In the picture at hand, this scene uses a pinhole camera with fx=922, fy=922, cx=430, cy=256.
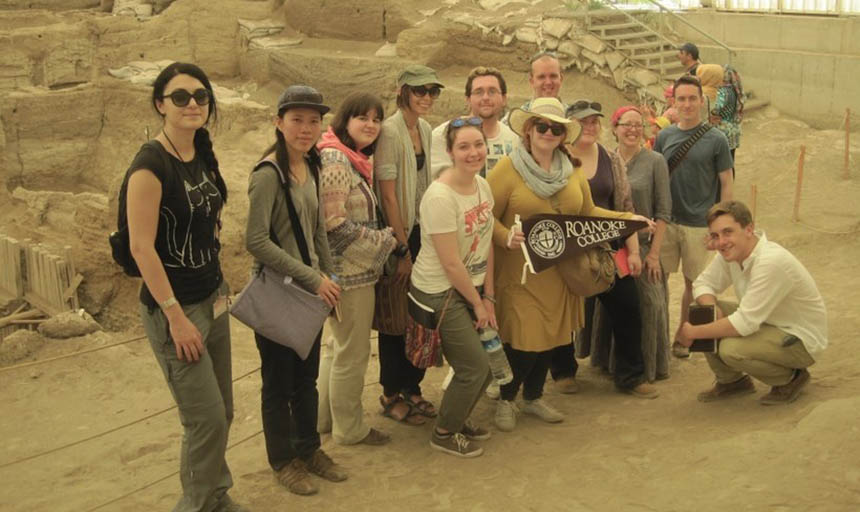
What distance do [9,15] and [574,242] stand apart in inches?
607

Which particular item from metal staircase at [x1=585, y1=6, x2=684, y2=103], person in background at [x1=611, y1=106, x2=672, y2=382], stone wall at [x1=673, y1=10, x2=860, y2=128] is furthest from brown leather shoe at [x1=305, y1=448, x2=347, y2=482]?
stone wall at [x1=673, y1=10, x2=860, y2=128]

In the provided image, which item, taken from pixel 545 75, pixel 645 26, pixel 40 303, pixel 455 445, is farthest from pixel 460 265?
pixel 645 26

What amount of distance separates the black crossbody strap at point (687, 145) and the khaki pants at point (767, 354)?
1543 millimetres

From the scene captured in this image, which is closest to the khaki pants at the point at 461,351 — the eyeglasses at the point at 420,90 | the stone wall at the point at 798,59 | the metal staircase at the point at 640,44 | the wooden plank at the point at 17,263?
the eyeglasses at the point at 420,90

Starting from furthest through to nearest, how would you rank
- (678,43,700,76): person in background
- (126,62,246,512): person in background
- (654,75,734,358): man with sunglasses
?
1. (678,43,700,76): person in background
2. (654,75,734,358): man with sunglasses
3. (126,62,246,512): person in background

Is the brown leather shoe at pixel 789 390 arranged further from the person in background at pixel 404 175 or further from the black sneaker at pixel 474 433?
the person in background at pixel 404 175

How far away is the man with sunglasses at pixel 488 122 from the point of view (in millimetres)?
5479

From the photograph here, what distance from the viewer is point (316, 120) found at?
4.60 meters

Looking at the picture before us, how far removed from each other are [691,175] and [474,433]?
2422mm

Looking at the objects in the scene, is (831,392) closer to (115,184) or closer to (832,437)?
(832,437)

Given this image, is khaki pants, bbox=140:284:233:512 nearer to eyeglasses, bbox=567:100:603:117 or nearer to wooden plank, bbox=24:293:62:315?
eyeglasses, bbox=567:100:603:117

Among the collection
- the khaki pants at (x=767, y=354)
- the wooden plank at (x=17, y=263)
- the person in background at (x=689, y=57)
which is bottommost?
the wooden plank at (x=17, y=263)

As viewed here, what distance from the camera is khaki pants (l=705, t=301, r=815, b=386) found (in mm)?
5121

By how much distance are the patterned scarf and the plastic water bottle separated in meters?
1.07
